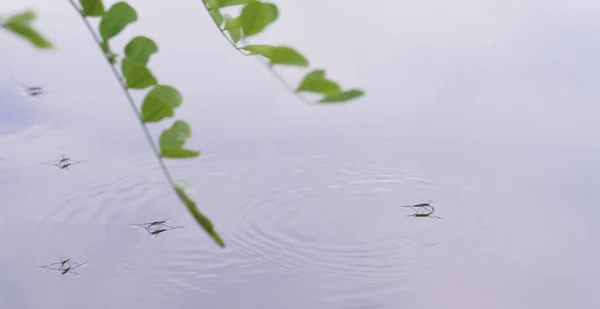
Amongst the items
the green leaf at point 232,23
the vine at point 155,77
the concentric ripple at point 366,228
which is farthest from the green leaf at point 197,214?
the concentric ripple at point 366,228

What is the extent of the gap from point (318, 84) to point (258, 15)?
44 millimetres

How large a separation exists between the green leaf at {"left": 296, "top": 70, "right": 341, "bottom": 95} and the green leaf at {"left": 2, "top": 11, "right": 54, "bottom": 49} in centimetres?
9

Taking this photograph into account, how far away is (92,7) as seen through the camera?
0.84ft

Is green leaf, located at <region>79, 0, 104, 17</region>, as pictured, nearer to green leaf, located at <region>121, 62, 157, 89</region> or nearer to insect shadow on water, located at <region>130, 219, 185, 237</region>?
green leaf, located at <region>121, 62, 157, 89</region>

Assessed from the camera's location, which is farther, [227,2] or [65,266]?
[65,266]

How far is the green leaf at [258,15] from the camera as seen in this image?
255 mm

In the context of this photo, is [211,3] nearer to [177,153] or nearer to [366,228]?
[177,153]

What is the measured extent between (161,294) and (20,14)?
6.03 ft

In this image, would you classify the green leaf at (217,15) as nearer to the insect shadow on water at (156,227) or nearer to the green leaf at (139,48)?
the green leaf at (139,48)

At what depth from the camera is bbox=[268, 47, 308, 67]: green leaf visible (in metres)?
0.24

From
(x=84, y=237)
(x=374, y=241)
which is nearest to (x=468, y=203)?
(x=374, y=241)

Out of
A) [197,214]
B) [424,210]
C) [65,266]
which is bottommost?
[65,266]

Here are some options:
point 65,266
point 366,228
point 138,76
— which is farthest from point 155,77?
point 366,228

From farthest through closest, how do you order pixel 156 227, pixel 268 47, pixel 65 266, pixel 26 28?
pixel 156 227
pixel 65 266
pixel 268 47
pixel 26 28
